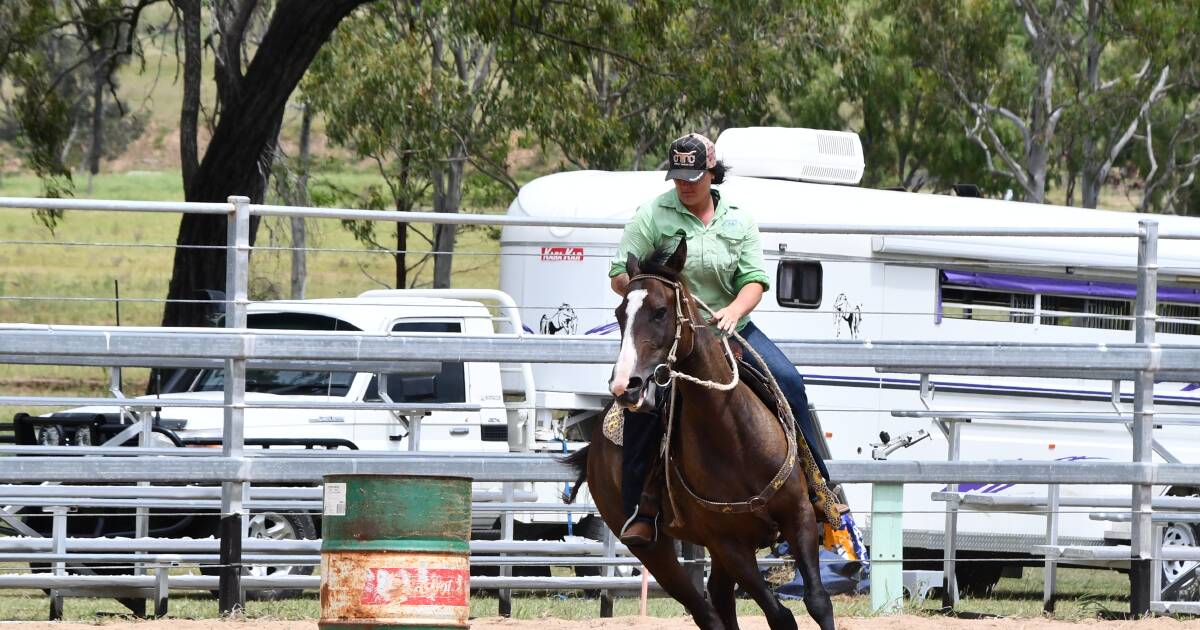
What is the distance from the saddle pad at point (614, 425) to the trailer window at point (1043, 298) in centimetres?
618

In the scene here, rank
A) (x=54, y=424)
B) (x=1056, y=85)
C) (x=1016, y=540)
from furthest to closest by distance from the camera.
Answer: (x=1056, y=85) → (x=1016, y=540) → (x=54, y=424)

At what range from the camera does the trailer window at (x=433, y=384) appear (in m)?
12.9

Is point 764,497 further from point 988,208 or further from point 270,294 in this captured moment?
point 270,294

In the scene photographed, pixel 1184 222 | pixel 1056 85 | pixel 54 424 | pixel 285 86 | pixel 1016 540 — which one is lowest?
pixel 1016 540

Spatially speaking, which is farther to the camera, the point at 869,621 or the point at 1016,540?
the point at 1016,540

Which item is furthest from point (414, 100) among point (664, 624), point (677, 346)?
point (677, 346)

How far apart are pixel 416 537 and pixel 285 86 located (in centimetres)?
1142

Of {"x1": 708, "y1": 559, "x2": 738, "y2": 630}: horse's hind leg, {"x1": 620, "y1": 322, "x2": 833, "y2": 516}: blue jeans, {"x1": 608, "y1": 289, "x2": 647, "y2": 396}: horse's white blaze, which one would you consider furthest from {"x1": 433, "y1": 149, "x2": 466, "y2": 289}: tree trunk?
{"x1": 608, "y1": 289, "x2": 647, "y2": 396}: horse's white blaze

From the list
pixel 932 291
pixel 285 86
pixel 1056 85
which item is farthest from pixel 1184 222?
pixel 1056 85

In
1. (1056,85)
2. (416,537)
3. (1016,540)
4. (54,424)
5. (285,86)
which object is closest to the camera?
(416,537)

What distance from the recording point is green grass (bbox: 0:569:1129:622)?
33.8 ft

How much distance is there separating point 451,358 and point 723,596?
2099mm

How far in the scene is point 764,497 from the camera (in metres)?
6.73

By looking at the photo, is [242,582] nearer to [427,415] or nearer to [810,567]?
[810,567]
